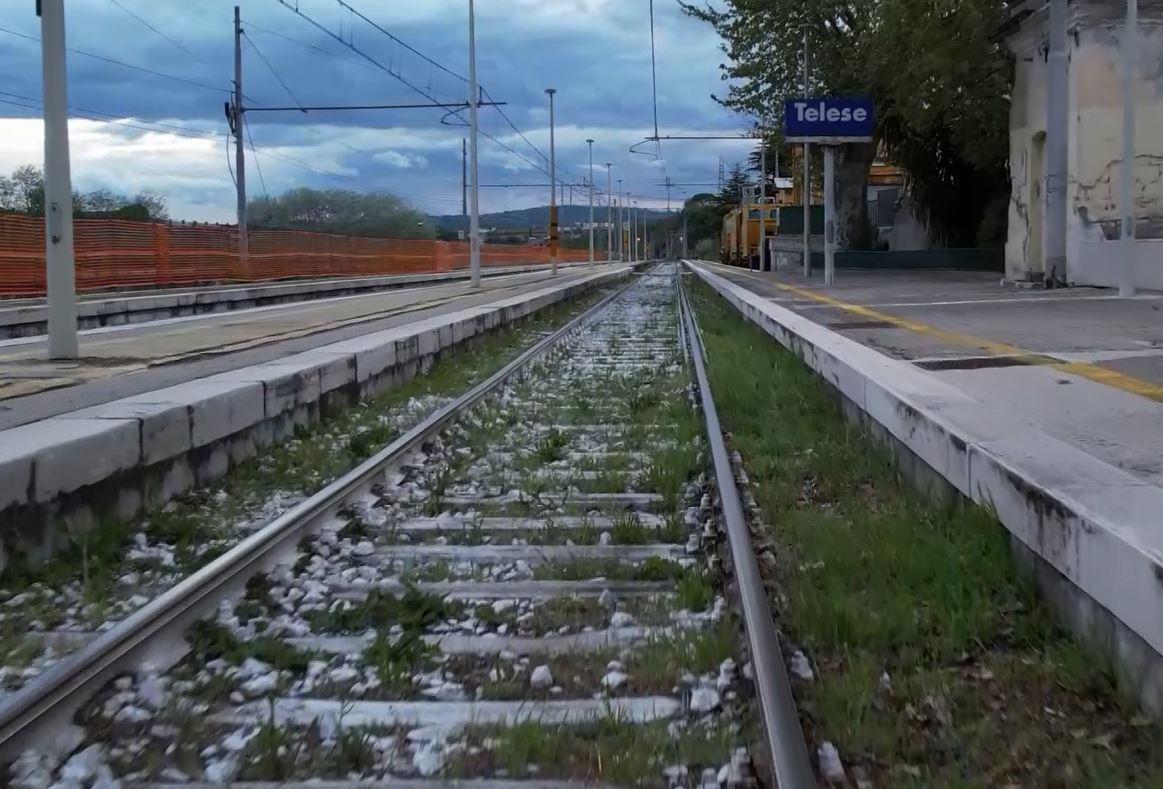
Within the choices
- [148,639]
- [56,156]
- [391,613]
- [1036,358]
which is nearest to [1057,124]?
[1036,358]

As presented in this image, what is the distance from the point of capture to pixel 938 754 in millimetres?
3381

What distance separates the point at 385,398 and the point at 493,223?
13240cm

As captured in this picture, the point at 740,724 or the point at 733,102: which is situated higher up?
the point at 733,102

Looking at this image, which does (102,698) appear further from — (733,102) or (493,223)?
(493,223)

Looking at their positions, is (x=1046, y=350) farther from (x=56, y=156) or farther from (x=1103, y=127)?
(x=1103, y=127)

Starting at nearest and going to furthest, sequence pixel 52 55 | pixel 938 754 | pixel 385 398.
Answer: pixel 938 754
pixel 52 55
pixel 385 398

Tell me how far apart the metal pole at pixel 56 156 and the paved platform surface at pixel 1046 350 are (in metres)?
7.34

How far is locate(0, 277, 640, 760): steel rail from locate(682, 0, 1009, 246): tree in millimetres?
21536

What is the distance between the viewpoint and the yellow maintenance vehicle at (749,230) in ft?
184

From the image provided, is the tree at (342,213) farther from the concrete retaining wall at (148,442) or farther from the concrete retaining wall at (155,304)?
the concrete retaining wall at (148,442)

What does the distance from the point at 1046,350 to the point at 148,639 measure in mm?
9050

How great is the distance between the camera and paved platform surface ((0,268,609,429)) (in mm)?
8562

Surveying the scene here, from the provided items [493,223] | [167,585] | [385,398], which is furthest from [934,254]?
[493,223]

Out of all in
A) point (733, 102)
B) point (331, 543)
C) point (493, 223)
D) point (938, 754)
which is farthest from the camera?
point (493, 223)
